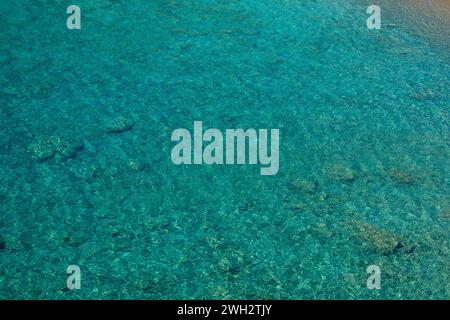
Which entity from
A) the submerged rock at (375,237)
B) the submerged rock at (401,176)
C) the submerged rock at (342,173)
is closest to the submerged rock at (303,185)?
the submerged rock at (342,173)

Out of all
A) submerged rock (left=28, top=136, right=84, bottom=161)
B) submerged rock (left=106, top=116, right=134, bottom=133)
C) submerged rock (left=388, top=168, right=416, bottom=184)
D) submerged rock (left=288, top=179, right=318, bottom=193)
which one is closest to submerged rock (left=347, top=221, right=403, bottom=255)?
submerged rock (left=288, top=179, right=318, bottom=193)

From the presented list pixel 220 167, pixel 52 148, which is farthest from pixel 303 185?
pixel 52 148

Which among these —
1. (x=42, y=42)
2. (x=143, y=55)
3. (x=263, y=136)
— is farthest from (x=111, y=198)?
→ (x=42, y=42)

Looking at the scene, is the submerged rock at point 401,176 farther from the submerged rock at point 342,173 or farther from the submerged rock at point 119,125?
the submerged rock at point 119,125

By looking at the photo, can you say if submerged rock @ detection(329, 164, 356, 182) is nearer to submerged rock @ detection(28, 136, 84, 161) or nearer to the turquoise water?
the turquoise water
